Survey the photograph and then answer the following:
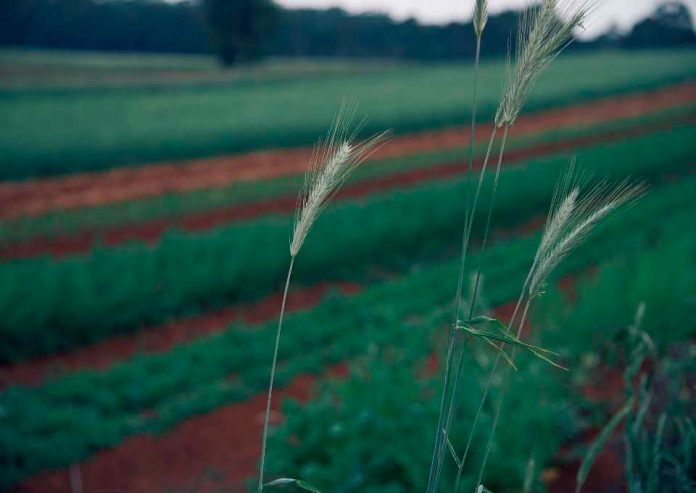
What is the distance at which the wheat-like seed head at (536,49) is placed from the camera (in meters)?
1.48

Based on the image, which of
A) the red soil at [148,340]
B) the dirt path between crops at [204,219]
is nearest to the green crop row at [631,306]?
the red soil at [148,340]

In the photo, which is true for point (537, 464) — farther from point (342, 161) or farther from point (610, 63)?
point (610, 63)

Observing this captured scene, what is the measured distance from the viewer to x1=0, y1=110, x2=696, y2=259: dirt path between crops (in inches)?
367

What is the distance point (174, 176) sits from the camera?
15055 mm

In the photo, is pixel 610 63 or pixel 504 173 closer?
pixel 504 173

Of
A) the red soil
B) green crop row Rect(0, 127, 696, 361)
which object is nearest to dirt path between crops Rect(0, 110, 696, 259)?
green crop row Rect(0, 127, 696, 361)

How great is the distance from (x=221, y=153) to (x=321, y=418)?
15.1m

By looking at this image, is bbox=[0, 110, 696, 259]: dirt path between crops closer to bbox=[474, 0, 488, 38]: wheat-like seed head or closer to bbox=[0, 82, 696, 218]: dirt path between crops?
bbox=[0, 82, 696, 218]: dirt path between crops

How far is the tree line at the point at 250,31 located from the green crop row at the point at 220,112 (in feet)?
15.3

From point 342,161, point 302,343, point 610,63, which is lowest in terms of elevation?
point 302,343

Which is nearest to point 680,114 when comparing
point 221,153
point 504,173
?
point 504,173

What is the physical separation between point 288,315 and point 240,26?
128 feet

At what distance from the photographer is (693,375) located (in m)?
3.84

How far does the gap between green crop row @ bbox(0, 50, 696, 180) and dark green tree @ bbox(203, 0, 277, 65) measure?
24.5 feet
